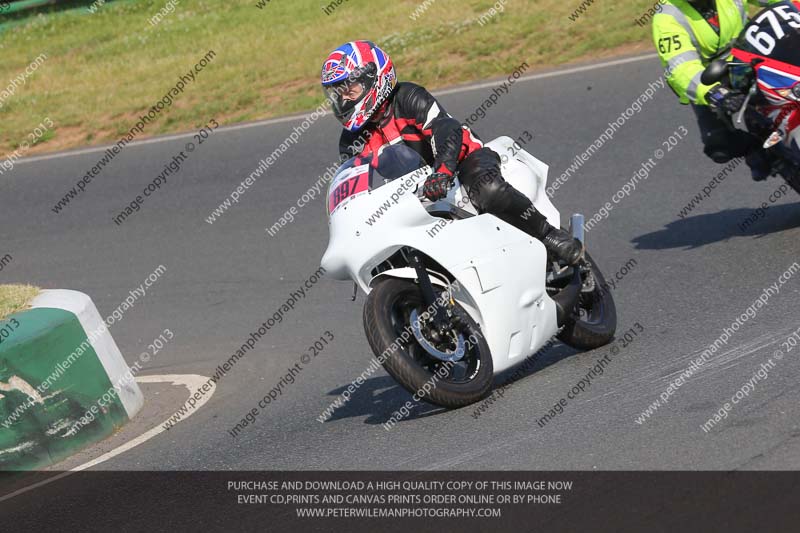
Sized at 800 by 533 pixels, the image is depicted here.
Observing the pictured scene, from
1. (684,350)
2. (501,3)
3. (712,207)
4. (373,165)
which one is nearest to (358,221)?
(373,165)

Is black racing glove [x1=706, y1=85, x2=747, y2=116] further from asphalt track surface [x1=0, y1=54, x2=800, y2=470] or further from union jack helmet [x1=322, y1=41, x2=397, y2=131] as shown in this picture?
union jack helmet [x1=322, y1=41, x2=397, y2=131]

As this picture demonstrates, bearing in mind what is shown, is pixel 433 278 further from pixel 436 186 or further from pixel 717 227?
pixel 717 227

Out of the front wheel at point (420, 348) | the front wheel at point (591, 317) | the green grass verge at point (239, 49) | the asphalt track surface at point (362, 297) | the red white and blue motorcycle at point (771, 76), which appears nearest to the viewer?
the asphalt track surface at point (362, 297)

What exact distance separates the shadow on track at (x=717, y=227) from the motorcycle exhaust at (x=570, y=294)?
2.23 m

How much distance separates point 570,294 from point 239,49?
43.4 ft

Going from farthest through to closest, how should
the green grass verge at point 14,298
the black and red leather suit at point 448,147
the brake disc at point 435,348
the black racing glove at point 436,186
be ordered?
the green grass verge at point 14,298 → the black and red leather suit at point 448,147 → the black racing glove at point 436,186 → the brake disc at point 435,348

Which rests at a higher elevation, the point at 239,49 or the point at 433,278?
the point at 433,278

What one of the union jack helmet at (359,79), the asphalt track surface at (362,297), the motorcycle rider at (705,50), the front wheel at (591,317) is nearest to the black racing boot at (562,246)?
the front wheel at (591,317)

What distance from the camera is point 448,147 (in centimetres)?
573

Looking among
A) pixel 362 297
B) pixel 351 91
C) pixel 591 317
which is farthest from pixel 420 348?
pixel 362 297

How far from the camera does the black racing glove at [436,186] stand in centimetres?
547

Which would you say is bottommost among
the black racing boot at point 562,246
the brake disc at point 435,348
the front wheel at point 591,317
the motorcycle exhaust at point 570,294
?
the front wheel at point 591,317

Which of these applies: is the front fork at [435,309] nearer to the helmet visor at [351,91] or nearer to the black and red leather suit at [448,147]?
the black and red leather suit at [448,147]
